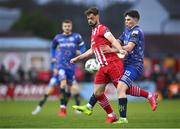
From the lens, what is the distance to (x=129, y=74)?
16844 mm

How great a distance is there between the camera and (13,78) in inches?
1527

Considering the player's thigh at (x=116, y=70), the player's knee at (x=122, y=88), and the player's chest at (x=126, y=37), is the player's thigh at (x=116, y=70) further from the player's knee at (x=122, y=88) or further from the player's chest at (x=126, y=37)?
the player's chest at (x=126, y=37)

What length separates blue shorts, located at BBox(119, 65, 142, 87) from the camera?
55.0 ft

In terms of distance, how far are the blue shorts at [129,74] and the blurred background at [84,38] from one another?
19.8m

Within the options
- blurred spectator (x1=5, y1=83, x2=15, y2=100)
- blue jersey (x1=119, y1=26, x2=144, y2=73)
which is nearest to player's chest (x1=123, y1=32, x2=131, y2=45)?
blue jersey (x1=119, y1=26, x2=144, y2=73)

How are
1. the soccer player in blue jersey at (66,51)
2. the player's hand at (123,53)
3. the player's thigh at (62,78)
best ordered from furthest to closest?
the soccer player in blue jersey at (66,51) < the player's thigh at (62,78) < the player's hand at (123,53)

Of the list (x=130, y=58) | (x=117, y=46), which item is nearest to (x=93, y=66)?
(x=130, y=58)

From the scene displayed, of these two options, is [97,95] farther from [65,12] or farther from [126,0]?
[65,12]

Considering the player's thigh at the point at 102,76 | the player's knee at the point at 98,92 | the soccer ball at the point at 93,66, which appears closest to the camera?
the player's thigh at the point at 102,76

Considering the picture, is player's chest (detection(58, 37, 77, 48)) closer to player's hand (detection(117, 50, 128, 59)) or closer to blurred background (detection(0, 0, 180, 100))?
player's hand (detection(117, 50, 128, 59))

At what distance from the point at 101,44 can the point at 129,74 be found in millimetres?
866

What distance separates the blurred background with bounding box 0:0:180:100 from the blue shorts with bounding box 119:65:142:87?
65.0 ft

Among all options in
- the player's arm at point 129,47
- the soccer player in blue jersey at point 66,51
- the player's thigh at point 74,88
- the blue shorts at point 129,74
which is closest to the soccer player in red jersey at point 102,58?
the blue shorts at point 129,74

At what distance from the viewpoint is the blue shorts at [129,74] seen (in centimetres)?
1677
